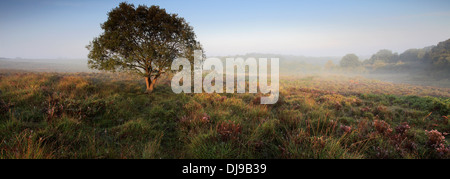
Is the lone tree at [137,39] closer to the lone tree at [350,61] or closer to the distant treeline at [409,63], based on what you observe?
the distant treeline at [409,63]

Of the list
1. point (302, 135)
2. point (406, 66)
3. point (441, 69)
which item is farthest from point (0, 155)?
point (406, 66)

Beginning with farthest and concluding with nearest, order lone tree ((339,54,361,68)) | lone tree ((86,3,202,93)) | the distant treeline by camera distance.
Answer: lone tree ((339,54,361,68)) < the distant treeline < lone tree ((86,3,202,93))

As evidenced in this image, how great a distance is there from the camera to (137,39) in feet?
34.9

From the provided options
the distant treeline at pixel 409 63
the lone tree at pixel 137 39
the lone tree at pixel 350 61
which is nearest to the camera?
the lone tree at pixel 137 39

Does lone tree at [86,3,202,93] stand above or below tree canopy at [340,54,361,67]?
below

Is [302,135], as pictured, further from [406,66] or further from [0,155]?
[406,66]

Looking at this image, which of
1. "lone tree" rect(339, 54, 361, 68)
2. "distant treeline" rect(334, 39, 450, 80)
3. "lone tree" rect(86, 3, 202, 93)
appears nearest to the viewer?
"lone tree" rect(86, 3, 202, 93)

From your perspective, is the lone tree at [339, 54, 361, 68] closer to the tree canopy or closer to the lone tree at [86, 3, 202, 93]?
the tree canopy

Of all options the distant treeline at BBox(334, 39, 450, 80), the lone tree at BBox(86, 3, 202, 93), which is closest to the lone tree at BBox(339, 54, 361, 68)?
the distant treeline at BBox(334, 39, 450, 80)

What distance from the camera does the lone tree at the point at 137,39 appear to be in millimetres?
10188

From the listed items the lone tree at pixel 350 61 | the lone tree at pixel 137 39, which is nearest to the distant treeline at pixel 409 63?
the lone tree at pixel 350 61

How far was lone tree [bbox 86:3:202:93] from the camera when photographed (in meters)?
10.2

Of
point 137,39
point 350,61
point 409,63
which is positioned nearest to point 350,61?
point 350,61
